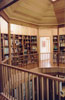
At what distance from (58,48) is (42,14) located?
2.55 m

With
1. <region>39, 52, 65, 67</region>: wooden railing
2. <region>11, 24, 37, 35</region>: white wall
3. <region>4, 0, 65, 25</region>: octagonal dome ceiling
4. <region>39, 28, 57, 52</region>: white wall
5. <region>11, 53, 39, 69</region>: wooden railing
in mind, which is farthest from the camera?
<region>39, 28, 57, 52</region>: white wall

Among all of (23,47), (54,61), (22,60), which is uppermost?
(23,47)

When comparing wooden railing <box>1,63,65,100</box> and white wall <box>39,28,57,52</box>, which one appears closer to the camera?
wooden railing <box>1,63,65,100</box>

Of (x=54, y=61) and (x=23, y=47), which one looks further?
(x=54, y=61)

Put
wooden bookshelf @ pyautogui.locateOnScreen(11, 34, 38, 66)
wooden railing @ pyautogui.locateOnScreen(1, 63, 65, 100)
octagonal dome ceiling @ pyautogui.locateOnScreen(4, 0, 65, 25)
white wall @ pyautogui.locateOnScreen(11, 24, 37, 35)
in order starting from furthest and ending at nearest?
white wall @ pyautogui.locateOnScreen(11, 24, 37, 35) → wooden bookshelf @ pyautogui.locateOnScreen(11, 34, 38, 66) → octagonal dome ceiling @ pyautogui.locateOnScreen(4, 0, 65, 25) → wooden railing @ pyautogui.locateOnScreen(1, 63, 65, 100)

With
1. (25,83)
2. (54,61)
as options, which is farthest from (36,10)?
(25,83)

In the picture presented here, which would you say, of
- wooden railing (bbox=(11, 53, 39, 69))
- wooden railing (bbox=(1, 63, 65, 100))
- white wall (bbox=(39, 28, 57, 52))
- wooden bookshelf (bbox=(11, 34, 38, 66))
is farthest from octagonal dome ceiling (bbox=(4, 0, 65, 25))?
wooden railing (bbox=(1, 63, 65, 100))

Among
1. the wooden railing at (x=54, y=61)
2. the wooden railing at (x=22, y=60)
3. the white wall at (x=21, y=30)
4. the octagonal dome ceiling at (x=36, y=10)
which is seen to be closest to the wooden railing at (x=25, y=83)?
the wooden railing at (x=22, y=60)

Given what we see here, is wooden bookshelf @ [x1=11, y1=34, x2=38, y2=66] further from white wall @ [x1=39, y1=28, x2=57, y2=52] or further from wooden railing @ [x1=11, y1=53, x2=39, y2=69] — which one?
white wall @ [x1=39, y1=28, x2=57, y2=52]

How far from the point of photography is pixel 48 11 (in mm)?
5473

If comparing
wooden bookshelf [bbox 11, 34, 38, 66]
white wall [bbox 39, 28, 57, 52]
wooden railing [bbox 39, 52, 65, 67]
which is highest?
white wall [bbox 39, 28, 57, 52]

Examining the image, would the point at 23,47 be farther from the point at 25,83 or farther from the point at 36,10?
the point at 25,83

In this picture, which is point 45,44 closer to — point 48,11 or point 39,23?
point 39,23

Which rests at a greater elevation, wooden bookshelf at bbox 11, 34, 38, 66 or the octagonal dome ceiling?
the octagonal dome ceiling
